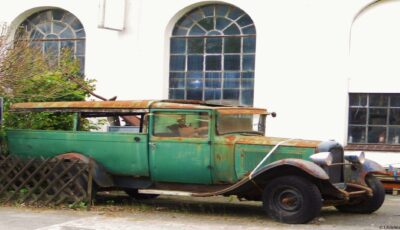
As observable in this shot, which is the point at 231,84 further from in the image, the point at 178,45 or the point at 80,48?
the point at 80,48

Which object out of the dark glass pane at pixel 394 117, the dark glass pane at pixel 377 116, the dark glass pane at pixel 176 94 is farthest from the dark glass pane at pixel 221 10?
the dark glass pane at pixel 394 117

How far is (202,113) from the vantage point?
30.9 feet

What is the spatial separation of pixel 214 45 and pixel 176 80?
1.22m

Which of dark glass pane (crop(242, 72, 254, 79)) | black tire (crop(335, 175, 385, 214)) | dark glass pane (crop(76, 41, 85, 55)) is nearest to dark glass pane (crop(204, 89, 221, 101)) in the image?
dark glass pane (crop(242, 72, 254, 79))

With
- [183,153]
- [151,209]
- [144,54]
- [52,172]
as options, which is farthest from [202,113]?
[144,54]

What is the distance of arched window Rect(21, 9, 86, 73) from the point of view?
1591 cm

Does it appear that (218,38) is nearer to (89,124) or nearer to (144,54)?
(144,54)

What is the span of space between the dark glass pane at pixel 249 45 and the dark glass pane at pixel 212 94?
3.71 ft

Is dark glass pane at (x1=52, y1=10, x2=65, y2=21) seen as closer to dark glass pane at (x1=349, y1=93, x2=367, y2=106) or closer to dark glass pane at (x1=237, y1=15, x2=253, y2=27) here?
dark glass pane at (x1=237, y1=15, x2=253, y2=27)

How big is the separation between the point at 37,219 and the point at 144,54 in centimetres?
686

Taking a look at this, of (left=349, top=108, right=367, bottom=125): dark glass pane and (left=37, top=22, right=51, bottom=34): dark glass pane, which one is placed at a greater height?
(left=37, top=22, right=51, bottom=34): dark glass pane

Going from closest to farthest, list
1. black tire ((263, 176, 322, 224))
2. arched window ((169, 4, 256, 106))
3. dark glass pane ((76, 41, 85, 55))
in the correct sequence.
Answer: black tire ((263, 176, 322, 224)) < arched window ((169, 4, 256, 106)) < dark glass pane ((76, 41, 85, 55))

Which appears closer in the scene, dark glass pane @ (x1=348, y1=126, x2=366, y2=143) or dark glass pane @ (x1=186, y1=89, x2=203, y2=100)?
dark glass pane @ (x1=348, y1=126, x2=366, y2=143)

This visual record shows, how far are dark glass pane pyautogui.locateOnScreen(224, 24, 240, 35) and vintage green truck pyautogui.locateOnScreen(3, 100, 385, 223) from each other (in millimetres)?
4674
